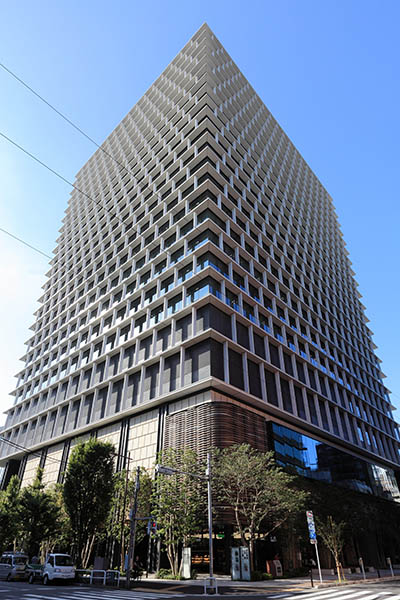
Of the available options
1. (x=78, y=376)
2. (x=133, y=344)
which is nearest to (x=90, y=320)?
(x=78, y=376)

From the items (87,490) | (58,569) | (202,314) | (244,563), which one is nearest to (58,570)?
(58,569)

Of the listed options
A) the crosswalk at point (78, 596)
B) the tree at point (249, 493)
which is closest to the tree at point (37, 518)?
the tree at point (249, 493)

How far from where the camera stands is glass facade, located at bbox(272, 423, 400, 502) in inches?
1454

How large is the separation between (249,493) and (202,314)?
56.0ft

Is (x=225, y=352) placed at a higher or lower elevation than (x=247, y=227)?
lower

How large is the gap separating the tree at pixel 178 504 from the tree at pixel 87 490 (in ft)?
13.2

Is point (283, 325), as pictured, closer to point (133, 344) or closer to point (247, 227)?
point (247, 227)

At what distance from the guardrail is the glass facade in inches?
706

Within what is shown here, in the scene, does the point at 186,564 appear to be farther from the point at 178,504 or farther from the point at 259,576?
the point at 259,576

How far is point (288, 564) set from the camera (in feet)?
101

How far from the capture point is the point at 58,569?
852 inches

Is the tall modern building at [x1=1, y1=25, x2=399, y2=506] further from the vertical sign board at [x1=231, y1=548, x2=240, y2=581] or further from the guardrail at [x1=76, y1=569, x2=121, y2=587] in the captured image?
the guardrail at [x1=76, y1=569, x2=121, y2=587]

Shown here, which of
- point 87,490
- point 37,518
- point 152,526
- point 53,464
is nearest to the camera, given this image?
point 87,490

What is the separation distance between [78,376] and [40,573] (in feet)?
Answer: 103
